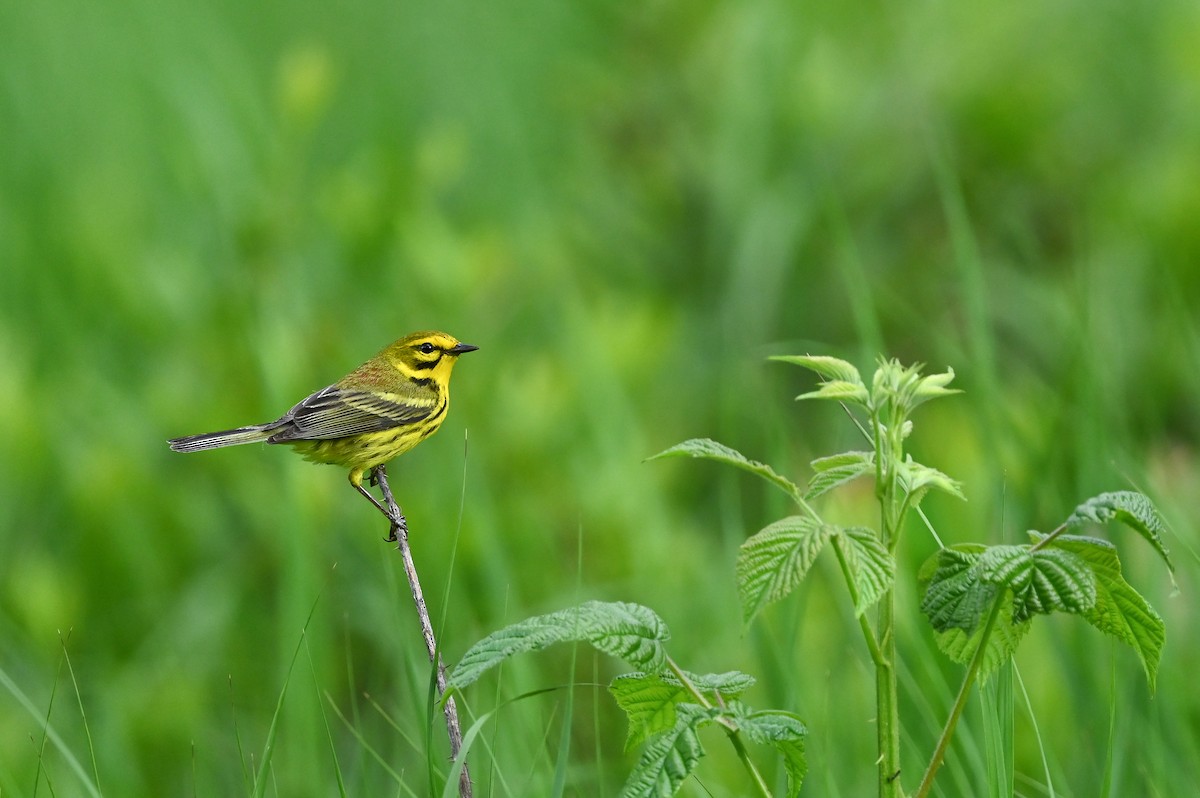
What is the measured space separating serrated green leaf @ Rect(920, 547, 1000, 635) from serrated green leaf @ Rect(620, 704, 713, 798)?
11.4 inches

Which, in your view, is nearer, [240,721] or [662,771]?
[662,771]

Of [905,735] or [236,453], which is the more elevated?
[905,735]

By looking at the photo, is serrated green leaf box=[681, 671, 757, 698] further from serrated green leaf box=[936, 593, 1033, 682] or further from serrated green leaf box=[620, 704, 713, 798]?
serrated green leaf box=[936, 593, 1033, 682]

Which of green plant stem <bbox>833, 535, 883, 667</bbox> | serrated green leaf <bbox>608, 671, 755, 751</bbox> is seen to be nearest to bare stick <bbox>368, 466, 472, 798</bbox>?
serrated green leaf <bbox>608, 671, 755, 751</bbox>

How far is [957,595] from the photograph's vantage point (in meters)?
1.75

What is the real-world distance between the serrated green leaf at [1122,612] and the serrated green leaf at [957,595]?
102 mm

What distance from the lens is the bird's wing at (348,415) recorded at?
295 cm

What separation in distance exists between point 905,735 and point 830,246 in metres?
4.19

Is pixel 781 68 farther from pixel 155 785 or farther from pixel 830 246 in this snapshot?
pixel 155 785

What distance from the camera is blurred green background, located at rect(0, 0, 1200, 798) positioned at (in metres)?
3.24

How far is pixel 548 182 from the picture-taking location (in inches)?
329

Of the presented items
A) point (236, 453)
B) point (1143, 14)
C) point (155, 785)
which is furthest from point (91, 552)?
point (1143, 14)

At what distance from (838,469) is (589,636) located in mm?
397

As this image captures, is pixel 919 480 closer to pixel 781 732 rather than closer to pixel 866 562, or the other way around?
pixel 866 562
